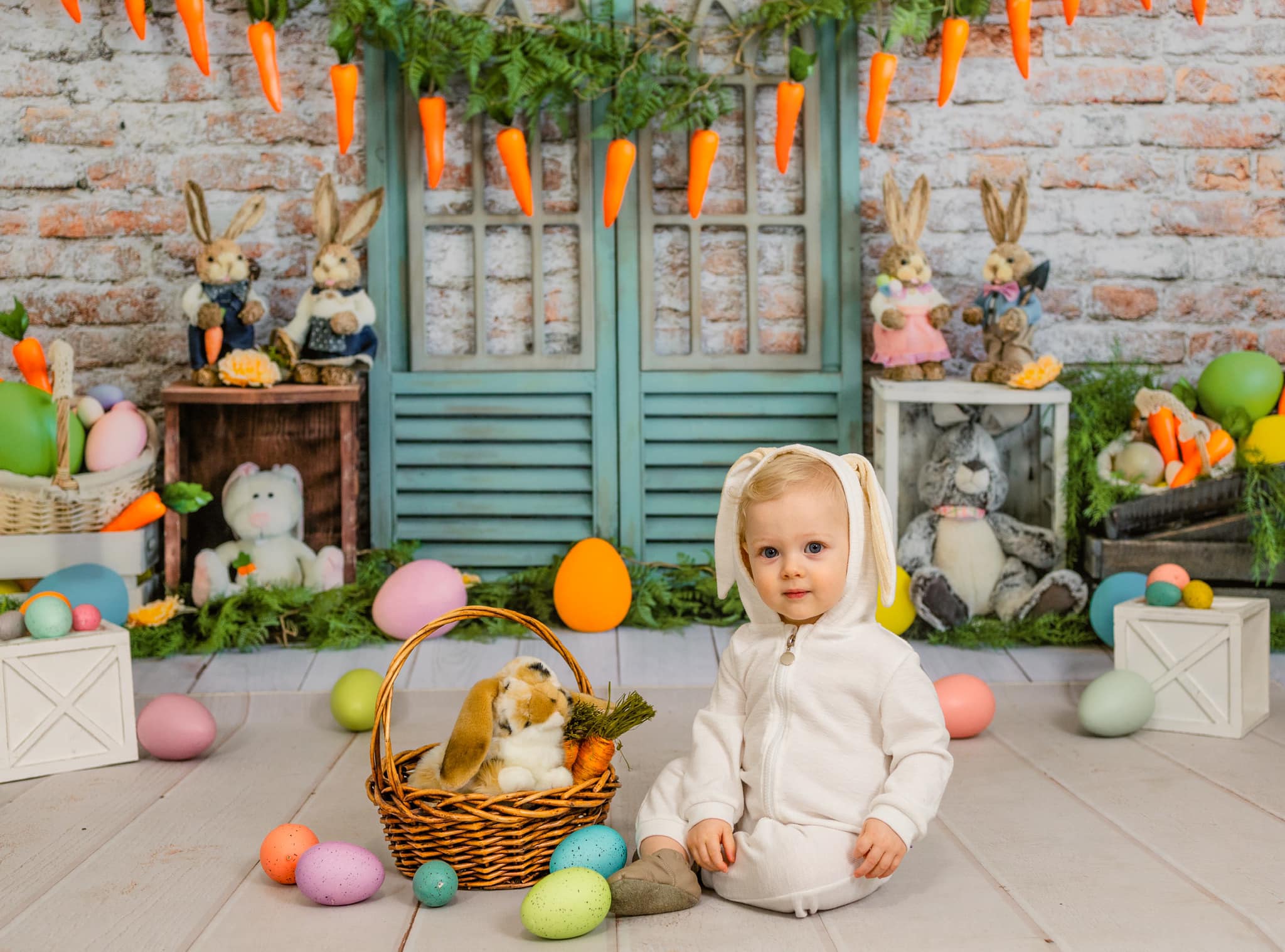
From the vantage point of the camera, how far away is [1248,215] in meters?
3.68

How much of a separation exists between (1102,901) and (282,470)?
8.09 ft

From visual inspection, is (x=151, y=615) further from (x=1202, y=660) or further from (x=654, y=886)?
(x=1202, y=660)

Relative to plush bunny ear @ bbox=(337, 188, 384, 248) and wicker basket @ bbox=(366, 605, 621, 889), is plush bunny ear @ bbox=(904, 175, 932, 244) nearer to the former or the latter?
plush bunny ear @ bbox=(337, 188, 384, 248)

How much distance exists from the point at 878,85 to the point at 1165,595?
1516mm

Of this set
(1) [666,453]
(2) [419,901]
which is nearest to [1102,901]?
(2) [419,901]

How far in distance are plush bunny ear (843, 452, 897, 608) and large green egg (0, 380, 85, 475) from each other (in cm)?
216

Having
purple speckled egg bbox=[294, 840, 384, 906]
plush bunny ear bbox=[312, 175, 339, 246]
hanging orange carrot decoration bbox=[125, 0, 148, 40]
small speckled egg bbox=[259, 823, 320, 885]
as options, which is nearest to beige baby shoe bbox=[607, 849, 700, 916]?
purple speckled egg bbox=[294, 840, 384, 906]

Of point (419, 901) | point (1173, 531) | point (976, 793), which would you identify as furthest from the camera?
point (1173, 531)

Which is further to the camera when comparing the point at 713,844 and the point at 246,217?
the point at 246,217

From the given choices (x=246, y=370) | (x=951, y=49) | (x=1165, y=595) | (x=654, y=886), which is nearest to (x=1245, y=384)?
(x=1165, y=595)

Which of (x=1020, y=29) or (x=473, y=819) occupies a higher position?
(x=1020, y=29)

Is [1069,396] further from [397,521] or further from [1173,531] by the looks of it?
[397,521]

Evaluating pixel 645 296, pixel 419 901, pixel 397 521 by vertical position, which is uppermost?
pixel 645 296

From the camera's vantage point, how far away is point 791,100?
3.30 meters
